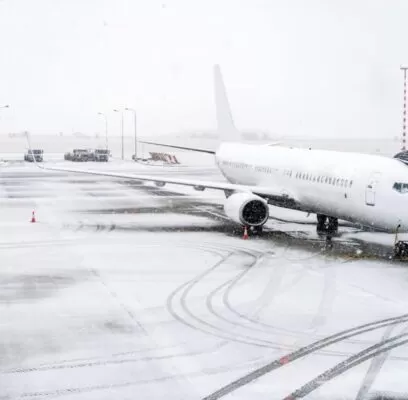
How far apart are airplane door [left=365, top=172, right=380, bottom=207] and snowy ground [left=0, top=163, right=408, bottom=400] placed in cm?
188

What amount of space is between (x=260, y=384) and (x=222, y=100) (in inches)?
1280

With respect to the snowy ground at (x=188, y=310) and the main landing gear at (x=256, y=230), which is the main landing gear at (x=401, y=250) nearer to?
the snowy ground at (x=188, y=310)

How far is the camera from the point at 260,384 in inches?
416

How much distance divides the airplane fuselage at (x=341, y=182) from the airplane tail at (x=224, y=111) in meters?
8.37

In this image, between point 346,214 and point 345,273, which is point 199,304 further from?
point 346,214

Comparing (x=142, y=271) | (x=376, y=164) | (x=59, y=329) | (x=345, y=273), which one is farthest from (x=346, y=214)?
(x=59, y=329)

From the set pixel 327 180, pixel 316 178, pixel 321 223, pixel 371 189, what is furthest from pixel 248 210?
pixel 371 189

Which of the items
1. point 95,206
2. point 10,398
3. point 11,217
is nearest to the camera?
point 10,398

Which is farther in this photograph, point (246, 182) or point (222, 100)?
point (222, 100)

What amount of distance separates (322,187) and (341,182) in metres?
1.36

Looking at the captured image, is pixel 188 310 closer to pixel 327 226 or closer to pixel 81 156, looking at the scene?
pixel 327 226

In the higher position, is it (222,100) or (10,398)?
(222,100)

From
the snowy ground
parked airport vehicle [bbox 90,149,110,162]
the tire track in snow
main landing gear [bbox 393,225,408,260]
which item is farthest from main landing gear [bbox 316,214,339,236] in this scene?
parked airport vehicle [bbox 90,149,110,162]

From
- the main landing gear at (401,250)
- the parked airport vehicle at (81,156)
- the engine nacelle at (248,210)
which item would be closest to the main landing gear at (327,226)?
the engine nacelle at (248,210)
